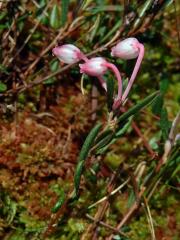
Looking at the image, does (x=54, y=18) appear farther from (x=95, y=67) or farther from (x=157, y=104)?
(x=95, y=67)

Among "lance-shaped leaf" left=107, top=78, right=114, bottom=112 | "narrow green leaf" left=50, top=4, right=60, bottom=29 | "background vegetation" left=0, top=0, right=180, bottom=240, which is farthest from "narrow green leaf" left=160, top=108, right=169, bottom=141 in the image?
"narrow green leaf" left=50, top=4, right=60, bottom=29

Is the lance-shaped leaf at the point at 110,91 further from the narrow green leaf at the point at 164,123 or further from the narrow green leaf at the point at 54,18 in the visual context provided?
the narrow green leaf at the point at 54,18

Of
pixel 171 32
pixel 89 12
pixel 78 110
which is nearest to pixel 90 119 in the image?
pixel 78 110

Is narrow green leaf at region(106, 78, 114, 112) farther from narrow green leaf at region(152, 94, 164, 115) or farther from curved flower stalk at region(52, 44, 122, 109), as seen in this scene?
narrow green leaf at region(152, 94, 164, 115)

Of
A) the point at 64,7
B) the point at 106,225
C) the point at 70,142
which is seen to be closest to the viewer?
the point at 106,225

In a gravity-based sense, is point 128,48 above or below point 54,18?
above

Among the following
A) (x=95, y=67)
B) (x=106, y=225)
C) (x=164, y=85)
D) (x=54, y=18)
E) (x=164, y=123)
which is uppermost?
(x=95, y=67)

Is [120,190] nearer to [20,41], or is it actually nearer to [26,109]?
[26,109]

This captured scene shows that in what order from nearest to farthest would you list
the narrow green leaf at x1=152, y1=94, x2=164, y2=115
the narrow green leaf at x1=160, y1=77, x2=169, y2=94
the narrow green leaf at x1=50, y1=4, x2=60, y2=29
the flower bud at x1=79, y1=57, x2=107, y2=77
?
the flower bud at x1=79, y1=57, x2=107, y2=77 → the narrow green leaf at x1=152, y1=94, x2=164, y2=115 → the narrow green leaf at x1=50, y1=4, x2=60, y2=29 → the narrow green leaf at x1=160, y1=77, x2=169, y2=94

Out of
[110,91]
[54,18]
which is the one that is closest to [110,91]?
[110,91]
